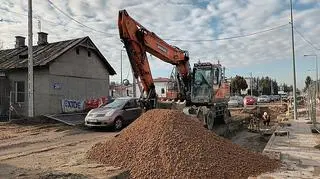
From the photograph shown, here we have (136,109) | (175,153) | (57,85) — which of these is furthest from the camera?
(57,85)

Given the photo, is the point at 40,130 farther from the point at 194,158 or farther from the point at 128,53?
the point at 194,158

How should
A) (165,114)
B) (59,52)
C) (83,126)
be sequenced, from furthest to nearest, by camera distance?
(59,52) < (83,126) < (165,114)

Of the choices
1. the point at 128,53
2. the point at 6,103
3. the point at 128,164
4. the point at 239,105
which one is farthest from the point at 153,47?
the point at 239,105

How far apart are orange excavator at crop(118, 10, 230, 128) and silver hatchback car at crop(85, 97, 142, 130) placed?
7.55 feet

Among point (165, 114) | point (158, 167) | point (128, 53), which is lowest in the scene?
point (158, 167)

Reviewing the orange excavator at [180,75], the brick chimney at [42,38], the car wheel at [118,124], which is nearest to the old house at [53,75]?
the brick chimney at [42,38]

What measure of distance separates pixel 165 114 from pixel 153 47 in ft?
21.8

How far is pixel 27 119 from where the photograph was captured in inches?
867

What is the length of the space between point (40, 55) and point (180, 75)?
1147cm

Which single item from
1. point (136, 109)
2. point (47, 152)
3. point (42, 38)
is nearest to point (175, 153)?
point (47, 152)

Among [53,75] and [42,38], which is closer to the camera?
[53,75]

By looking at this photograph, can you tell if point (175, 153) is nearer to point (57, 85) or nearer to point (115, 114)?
point (115, 114)

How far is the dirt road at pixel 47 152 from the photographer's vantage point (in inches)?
338

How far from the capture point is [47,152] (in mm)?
12914
